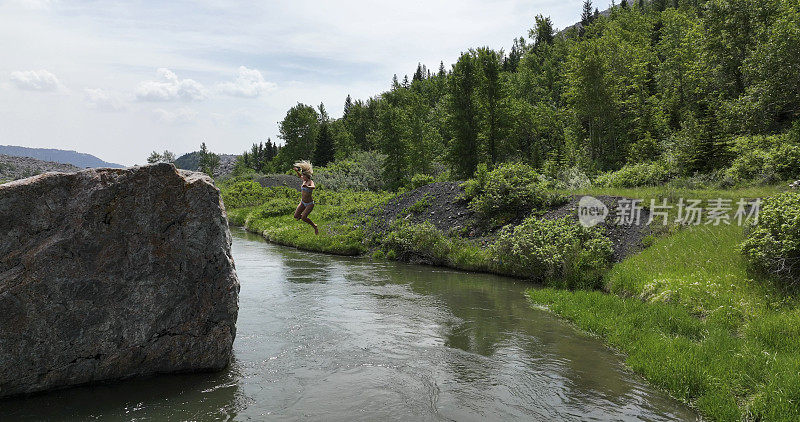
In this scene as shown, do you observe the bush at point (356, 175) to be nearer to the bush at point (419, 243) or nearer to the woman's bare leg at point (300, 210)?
the bush at point (419, 243)

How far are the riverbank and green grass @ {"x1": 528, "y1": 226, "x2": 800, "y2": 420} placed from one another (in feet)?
0.07

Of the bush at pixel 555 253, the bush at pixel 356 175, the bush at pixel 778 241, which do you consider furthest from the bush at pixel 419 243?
the bush at pixel 356 175

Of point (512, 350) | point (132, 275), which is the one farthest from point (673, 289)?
point (132, 275)

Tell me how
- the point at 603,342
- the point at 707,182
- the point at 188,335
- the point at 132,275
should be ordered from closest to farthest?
the point at 132,275 < the point at 188,335 < the point at 603,342 < the point at 707,182

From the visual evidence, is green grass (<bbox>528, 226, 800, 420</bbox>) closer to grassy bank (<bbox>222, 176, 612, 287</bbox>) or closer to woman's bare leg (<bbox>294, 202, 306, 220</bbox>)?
grassy bank (<bbox>222, 176, 612, 287</bbox>)

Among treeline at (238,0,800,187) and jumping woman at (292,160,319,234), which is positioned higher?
treeline at (238,0,800,187)

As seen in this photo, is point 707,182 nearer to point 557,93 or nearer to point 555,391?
point 555,391

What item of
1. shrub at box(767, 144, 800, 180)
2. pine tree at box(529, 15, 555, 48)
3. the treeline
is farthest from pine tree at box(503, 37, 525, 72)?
shrub at box(767, 144, 800, 180)

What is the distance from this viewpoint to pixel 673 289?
12.9m

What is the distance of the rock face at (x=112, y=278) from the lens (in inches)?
276

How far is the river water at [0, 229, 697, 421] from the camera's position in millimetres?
7266

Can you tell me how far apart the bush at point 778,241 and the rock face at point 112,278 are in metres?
13.5

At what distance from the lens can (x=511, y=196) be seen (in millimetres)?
24016

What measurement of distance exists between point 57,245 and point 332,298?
9373 millimetres
